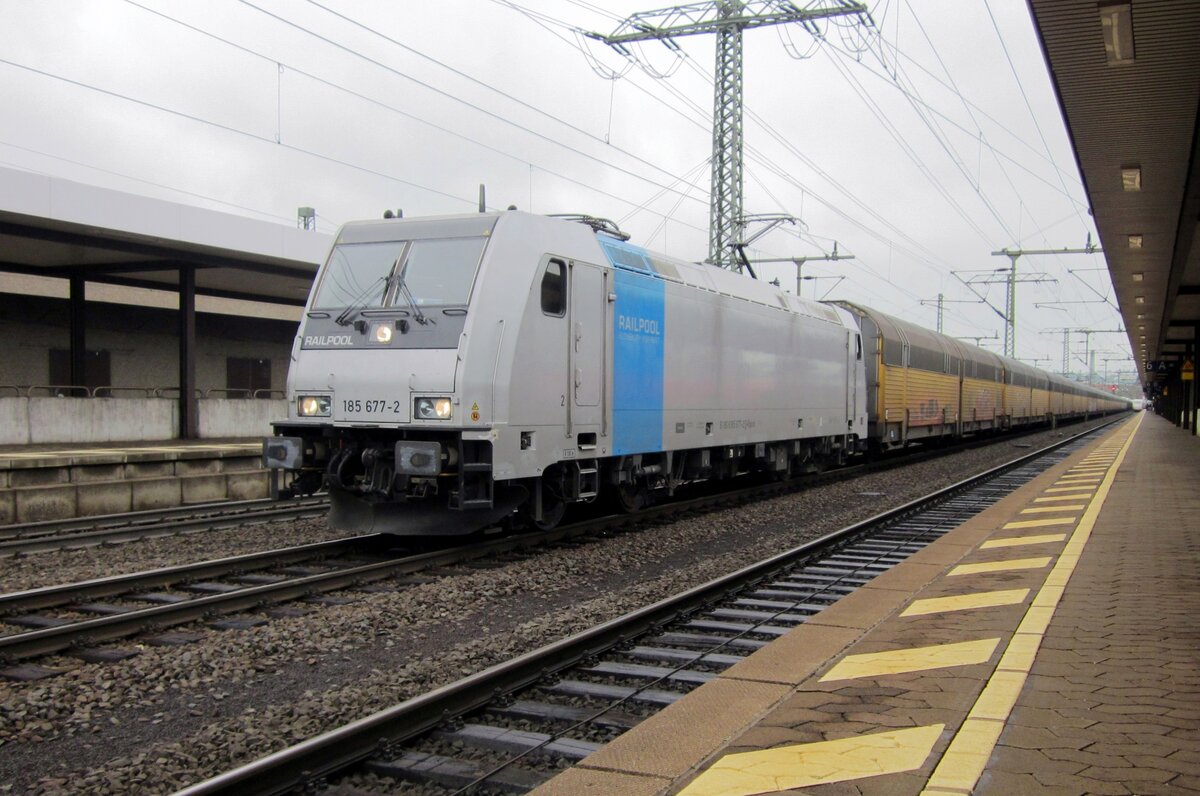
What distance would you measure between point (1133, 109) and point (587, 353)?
22.0 ft

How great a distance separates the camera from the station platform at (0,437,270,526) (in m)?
13.7

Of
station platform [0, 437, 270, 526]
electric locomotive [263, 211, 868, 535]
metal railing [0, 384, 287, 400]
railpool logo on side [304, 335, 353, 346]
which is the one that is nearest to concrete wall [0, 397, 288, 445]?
station platform [0, 437, 270, 526]

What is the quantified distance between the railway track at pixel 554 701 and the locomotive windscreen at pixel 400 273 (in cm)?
389

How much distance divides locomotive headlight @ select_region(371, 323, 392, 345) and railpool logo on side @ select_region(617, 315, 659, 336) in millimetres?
2845

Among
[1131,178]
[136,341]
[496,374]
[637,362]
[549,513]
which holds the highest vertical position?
[1131,178]

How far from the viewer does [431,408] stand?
9336 mm

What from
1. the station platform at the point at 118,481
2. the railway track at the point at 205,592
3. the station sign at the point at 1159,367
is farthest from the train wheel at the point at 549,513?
the station sign at the point at 1159,367

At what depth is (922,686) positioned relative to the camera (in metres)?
4.89

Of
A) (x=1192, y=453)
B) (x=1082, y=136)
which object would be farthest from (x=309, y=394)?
(x=1192, y=453)

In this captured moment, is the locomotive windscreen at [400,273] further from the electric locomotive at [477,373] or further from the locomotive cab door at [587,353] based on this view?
the locomotive cab door at [587,353]

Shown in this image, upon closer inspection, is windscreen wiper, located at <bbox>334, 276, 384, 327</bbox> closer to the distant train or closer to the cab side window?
the distant train

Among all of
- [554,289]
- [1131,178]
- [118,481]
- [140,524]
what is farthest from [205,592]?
[1131,178]

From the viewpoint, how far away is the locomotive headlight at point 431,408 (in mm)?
9250

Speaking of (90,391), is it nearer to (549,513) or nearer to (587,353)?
(549,513)
